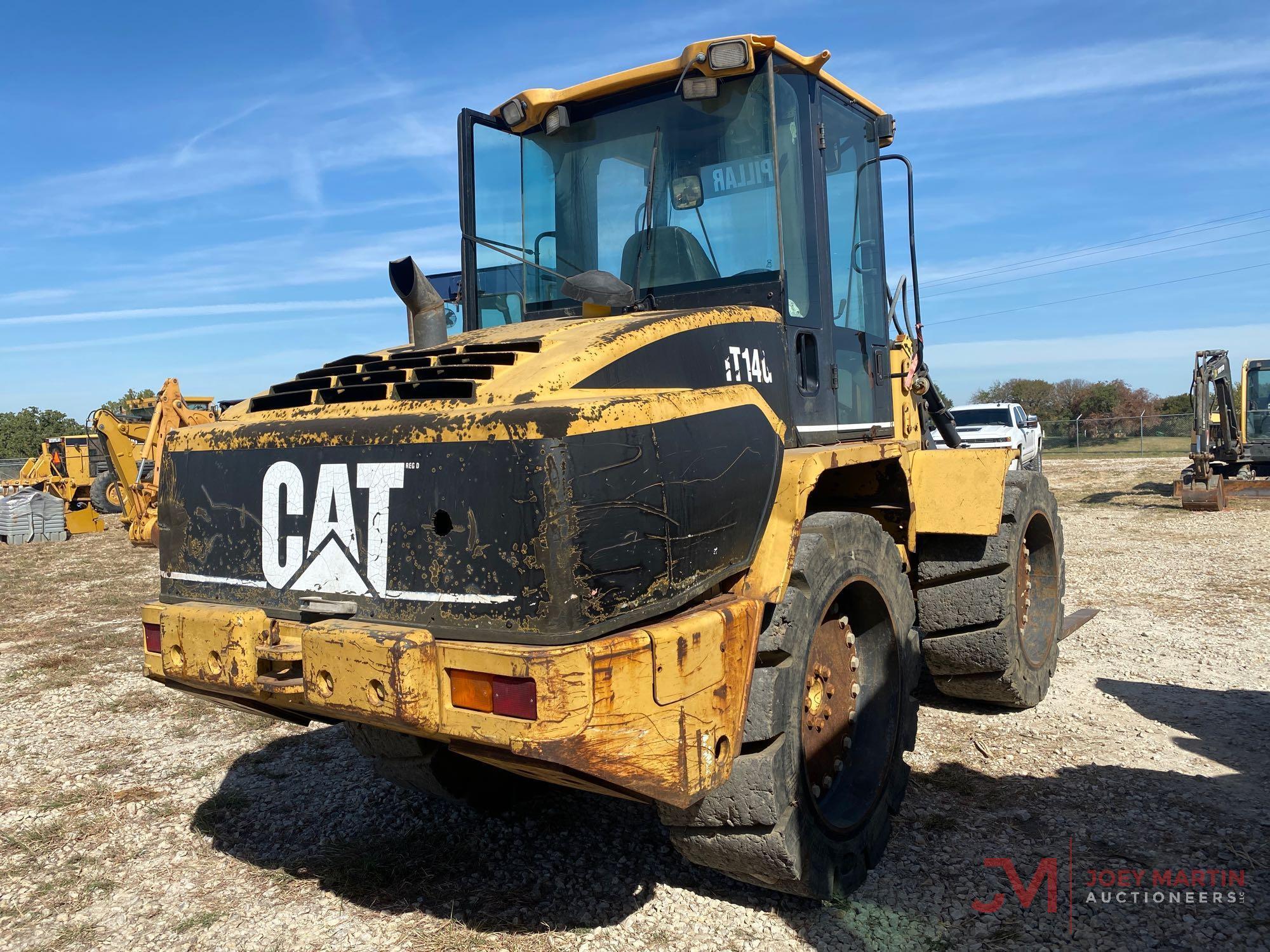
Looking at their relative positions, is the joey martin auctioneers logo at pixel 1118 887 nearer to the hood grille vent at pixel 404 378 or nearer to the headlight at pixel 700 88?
the hood grille vent at pixel 404 378

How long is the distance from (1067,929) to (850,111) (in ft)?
11.8

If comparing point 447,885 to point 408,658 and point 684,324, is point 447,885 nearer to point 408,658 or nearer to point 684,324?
point 408,658

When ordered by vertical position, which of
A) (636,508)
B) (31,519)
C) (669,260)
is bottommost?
(31,519)

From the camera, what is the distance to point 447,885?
3613 mm

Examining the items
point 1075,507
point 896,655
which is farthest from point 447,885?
point 1075,507

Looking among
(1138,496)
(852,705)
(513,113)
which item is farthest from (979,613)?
(1138,496)

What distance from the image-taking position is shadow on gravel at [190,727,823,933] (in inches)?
135

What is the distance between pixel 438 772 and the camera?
384 cm

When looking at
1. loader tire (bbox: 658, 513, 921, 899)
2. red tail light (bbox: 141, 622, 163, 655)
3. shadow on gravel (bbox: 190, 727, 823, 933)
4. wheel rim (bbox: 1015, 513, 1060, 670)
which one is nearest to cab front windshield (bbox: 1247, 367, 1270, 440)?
wheel rim (bbox: 1015, 513, 1060, 670)

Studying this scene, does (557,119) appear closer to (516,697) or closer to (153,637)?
(153,637)

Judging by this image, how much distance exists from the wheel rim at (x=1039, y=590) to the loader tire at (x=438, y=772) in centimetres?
317

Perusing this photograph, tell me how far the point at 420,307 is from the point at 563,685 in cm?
193

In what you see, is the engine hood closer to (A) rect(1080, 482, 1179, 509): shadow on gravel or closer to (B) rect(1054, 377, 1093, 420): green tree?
(A) rect(1080, 482, 1179, 509): shadow on gravel

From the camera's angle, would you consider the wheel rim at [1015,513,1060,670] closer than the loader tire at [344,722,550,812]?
No
